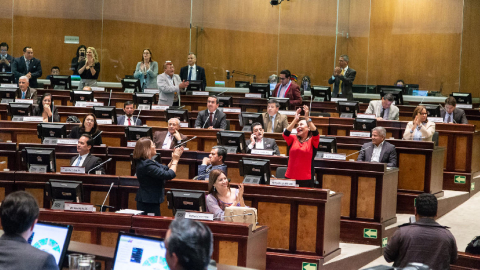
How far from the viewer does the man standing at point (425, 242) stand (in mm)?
3439

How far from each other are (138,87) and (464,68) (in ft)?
19.1

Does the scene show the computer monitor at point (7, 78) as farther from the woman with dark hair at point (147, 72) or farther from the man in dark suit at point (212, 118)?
the man in dark suit at point (212, 118)

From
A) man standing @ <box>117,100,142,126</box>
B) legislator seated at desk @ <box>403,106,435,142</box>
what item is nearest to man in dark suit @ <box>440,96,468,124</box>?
legislator seated at desk @ <box>403,106,435,142</box>

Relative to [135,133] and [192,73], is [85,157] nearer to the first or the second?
[135,133]

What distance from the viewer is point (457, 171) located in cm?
759

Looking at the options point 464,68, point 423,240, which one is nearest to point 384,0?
point 464,68

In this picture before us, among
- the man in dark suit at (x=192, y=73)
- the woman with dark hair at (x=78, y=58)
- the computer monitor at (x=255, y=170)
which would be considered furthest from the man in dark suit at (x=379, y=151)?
the woman with dark hair at (x=78, y=58)

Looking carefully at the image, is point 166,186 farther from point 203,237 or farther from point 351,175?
point 203,237

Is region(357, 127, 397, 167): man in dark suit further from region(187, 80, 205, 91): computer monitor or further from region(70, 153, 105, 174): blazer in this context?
region(187, 80, 205, 91): computer monitor

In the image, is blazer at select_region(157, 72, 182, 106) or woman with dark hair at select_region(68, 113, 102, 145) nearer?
woman with dark hair at select_region(68, 113, 102, 145)

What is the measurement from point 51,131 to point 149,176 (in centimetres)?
241

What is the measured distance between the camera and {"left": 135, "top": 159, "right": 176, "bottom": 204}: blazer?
496 cm

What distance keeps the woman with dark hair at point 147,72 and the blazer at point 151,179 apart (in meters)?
5.66

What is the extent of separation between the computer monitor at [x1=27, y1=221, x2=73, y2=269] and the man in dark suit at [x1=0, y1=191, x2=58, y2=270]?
0.51m
